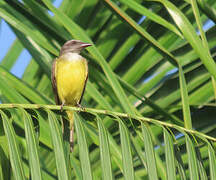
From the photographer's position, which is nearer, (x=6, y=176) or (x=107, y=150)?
(x=107, y=150)

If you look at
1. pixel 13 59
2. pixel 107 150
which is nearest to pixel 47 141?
pixel 107 150

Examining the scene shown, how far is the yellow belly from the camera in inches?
149

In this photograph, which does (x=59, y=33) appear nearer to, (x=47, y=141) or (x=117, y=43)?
(x=47, y=141)

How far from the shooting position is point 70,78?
382 cm

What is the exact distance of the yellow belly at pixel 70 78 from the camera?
12.5 feet

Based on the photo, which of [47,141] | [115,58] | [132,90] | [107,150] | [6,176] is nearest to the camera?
[107,150]

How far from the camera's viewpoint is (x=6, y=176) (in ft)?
6.07

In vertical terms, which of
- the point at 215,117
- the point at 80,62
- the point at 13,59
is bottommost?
the point at 215,117

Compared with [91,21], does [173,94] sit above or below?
below

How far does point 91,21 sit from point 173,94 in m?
0.94

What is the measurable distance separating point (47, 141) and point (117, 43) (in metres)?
1.67

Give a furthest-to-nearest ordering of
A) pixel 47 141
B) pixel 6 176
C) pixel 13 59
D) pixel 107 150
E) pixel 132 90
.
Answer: pixel 13 59 → pixel 132 90 → pixel 47 141 → pixel 6 176 → pixel 107 150

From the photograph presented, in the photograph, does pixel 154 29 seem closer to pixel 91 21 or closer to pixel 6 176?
pixel 91 21

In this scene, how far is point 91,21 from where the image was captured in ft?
13.1
